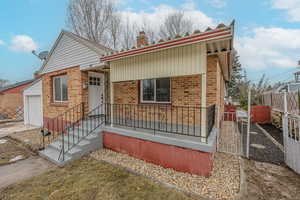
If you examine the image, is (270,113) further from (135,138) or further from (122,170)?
(122,170)

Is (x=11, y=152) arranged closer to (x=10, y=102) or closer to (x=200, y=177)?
(x=200, y=177)

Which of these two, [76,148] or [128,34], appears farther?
[128,34]

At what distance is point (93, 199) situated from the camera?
→ 2941mm

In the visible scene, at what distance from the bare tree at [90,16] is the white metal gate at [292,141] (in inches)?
606

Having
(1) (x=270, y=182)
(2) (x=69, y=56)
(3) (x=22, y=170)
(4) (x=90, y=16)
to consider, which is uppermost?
(4) (x=90, y=16)

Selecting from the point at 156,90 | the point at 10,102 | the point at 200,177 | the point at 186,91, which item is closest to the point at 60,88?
the point at 156,90

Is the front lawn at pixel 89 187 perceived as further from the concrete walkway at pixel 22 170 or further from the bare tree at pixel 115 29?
the bare tree at pixel 115 29

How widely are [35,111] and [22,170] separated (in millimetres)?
8516

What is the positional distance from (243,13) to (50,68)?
12.7 m

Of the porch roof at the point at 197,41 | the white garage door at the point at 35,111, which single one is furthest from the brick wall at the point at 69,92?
the porch roof at the point at 197,41

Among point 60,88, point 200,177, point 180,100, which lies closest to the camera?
point 200,177

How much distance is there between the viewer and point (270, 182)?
3.39 meters

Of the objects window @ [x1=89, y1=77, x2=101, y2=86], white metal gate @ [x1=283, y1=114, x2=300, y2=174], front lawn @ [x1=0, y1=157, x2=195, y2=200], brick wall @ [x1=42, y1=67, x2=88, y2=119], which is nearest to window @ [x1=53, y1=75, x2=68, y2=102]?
brick wall @ [x1=42, y1=67, x2=88, y2=119]

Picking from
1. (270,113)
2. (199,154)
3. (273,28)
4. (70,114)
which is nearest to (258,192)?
(199,154)
